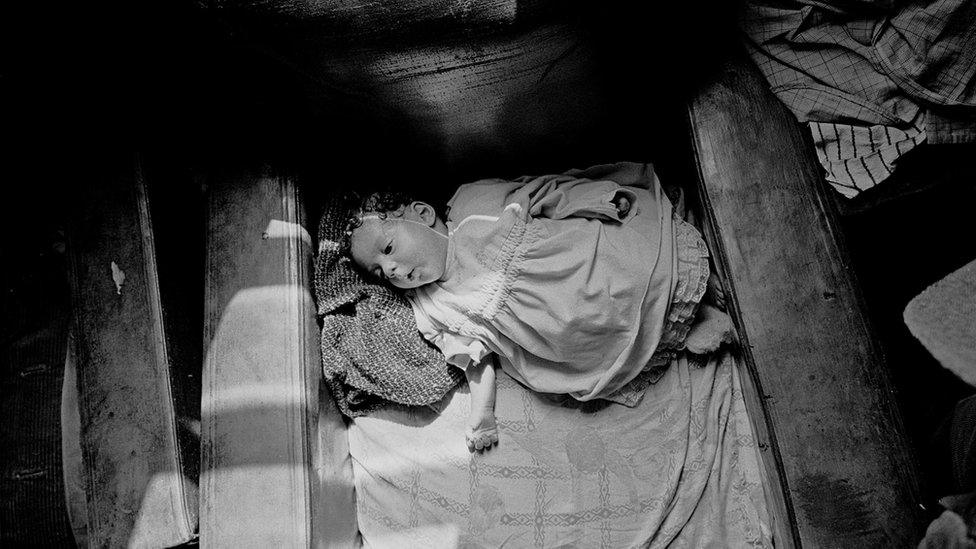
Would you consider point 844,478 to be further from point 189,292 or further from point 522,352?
point 189,292

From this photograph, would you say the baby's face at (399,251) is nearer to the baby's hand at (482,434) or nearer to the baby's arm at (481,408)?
the baby's arm at (481,408)

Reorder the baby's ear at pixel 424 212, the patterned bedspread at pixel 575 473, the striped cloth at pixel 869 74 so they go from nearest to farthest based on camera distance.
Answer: the striped cloth at pixel 869 74
the patterned bedspread at pixel 575 473
the baby's ear at pixel 424 212

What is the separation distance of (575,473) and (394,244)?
0.89 metres

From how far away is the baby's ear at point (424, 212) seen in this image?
1.92 meters

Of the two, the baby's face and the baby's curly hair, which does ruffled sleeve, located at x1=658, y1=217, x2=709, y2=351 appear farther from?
the baby's curly hair

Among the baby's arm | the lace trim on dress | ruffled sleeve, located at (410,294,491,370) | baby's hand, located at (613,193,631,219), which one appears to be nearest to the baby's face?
ruffled sleeve, located at (410,294,491,370)

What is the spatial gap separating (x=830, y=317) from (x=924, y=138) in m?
0.48

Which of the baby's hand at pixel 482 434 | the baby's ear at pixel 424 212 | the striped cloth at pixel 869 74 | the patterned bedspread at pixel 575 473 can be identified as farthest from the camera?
the baby's ear at pixel 424 212

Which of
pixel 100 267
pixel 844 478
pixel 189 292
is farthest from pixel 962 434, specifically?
pixel 100 267

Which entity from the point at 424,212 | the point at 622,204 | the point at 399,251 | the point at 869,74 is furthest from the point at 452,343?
the point at 869,74

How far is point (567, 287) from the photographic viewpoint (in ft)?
5.55

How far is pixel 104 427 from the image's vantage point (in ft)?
5.62

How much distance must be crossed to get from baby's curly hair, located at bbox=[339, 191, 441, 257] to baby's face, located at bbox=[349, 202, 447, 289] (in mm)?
21

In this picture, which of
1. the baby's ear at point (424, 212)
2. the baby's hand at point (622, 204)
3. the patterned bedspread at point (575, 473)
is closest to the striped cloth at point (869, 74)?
the baby's hand at point (622, 204)
